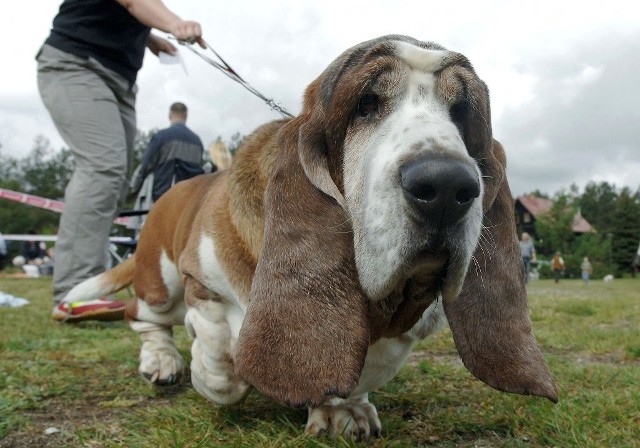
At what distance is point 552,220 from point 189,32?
59.6 m

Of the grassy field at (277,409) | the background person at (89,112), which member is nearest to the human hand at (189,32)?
the background person at (89,112)

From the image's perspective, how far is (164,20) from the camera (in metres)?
3.64

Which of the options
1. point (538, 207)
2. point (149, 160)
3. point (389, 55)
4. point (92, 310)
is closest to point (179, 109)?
point (149, 160)

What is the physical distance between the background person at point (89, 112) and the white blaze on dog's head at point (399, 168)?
9.48 ft

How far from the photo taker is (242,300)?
229 cm

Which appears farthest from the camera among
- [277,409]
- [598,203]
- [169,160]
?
[598,203]

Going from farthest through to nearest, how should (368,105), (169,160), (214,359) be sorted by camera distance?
1. (169,160)
2. (214,359)
3. (368,105)

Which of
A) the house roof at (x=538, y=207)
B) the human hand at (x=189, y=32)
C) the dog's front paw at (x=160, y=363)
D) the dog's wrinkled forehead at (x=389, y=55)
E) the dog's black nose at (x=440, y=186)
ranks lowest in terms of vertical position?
the dog's front paw at (x=160, y=363)

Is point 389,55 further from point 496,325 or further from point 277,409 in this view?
point 277,409

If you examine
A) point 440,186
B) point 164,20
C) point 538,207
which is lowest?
point 440,186

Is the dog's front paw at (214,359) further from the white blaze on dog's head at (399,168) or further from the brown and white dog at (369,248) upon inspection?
the white blaze on dog's head at (399,168)

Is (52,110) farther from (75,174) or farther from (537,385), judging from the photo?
(537,385)

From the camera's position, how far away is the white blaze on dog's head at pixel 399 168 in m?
1.59

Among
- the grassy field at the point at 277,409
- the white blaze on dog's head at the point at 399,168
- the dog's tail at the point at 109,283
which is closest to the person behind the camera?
the white blaze on dog's head at the point at 399,168
